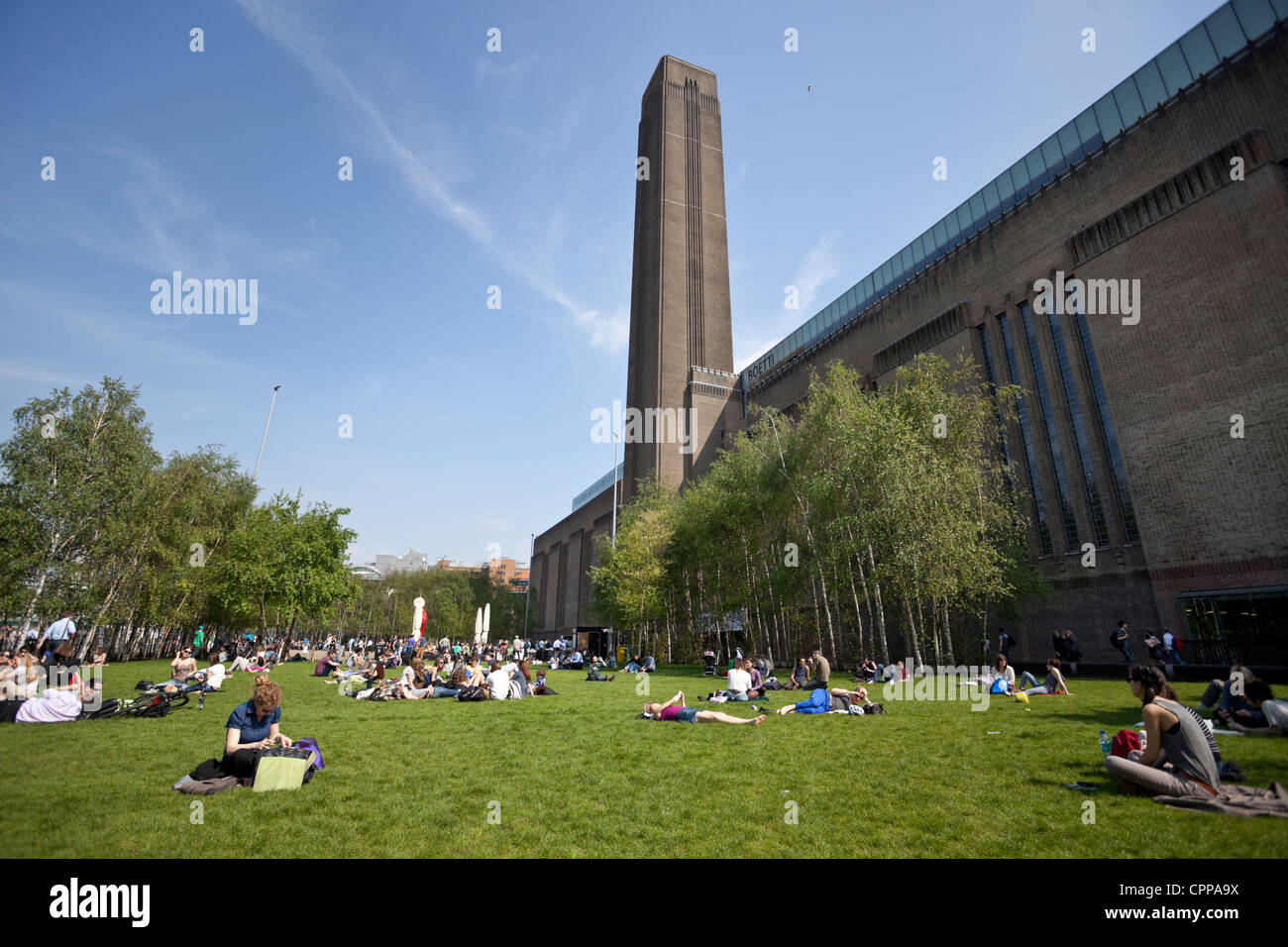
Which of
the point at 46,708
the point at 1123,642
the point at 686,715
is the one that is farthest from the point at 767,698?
the point at 1123,642

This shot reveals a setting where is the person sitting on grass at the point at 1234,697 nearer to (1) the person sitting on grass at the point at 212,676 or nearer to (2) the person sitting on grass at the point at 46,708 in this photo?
(2) the person sitting on grass at the point at 46,708

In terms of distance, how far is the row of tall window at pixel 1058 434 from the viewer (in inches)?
1131

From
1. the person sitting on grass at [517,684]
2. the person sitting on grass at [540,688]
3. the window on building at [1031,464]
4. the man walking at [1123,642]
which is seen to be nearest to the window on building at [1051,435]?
the window on building at [1031,464]

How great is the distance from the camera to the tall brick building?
23203 mm

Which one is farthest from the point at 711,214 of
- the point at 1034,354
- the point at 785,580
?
the point at 785,580

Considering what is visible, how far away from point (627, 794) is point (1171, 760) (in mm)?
5650

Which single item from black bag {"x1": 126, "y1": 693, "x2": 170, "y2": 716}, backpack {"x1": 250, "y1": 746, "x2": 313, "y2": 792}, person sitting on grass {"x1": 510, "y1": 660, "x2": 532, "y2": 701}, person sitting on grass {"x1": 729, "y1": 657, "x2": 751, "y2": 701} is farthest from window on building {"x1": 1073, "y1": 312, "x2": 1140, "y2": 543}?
black bag {"x1": 126, "y1": 693, "x2": 170, "y2": 716}

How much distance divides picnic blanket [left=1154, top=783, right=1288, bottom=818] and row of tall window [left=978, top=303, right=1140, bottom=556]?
2733 cm

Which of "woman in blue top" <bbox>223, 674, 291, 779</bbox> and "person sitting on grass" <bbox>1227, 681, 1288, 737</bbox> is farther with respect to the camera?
"person sitting on grass" <bbox>1227, 681, 1288, 737</bbox>

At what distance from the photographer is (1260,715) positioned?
29.7 feet

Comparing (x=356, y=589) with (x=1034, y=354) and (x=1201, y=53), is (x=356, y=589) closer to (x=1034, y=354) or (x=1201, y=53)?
(x=1034, y=354)

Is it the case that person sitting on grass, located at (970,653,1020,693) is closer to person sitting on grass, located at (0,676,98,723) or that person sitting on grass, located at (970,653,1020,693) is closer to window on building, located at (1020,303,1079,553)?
window on building, located at (1020,303,1079,553)

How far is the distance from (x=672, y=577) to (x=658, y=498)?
7974 mm

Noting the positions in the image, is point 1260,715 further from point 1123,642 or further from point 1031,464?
point 1031,464
